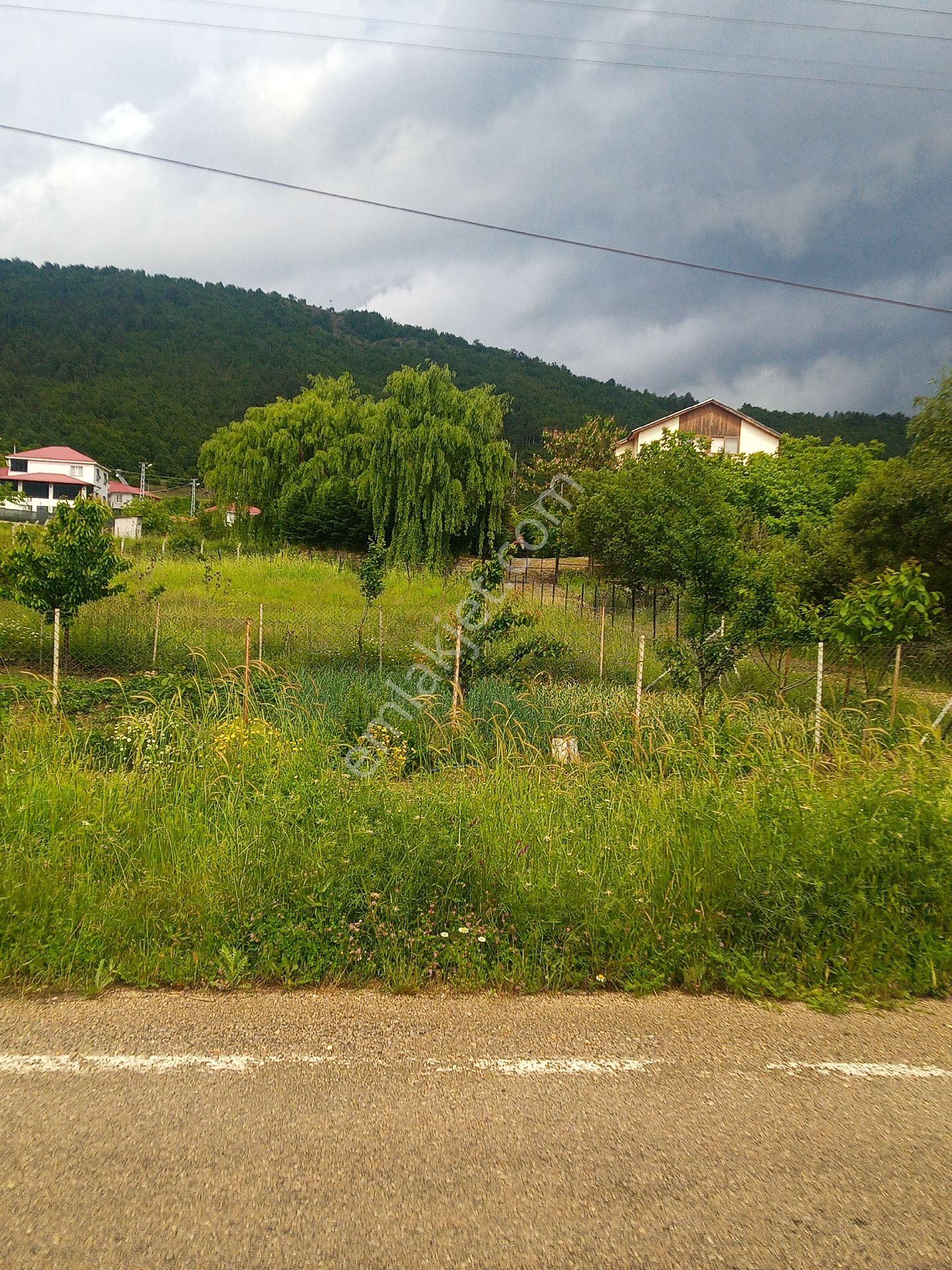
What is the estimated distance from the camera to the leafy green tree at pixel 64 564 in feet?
42.3

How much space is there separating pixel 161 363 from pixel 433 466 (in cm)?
7125

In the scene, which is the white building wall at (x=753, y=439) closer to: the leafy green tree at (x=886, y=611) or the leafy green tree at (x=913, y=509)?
the leafy green tree at (x=913, y=509)

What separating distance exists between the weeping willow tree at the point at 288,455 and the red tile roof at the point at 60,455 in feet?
161

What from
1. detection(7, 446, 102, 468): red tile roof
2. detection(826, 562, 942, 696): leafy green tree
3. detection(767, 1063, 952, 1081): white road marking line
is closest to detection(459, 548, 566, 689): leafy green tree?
detection(826, 562, 942, 696): leafy green tree

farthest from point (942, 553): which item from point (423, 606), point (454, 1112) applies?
point (454, 1112)

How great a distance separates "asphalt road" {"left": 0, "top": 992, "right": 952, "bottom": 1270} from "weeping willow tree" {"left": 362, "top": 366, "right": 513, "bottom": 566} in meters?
28.0

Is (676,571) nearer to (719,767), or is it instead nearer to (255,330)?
(719,767)

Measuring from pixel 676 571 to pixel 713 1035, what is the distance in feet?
26.2

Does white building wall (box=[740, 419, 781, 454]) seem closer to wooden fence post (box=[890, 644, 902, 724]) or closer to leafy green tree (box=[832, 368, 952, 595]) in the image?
leafy green tree (box=[832, 368, 952, 595])

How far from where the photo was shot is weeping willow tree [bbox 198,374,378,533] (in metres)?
42.0

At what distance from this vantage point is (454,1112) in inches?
107

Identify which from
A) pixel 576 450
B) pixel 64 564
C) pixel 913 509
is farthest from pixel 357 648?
pixel 576 450

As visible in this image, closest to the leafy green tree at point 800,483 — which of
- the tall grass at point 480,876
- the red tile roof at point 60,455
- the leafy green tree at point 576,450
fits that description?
the leafy green tree at point 576,450

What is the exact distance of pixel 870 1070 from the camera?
307 centimetres
